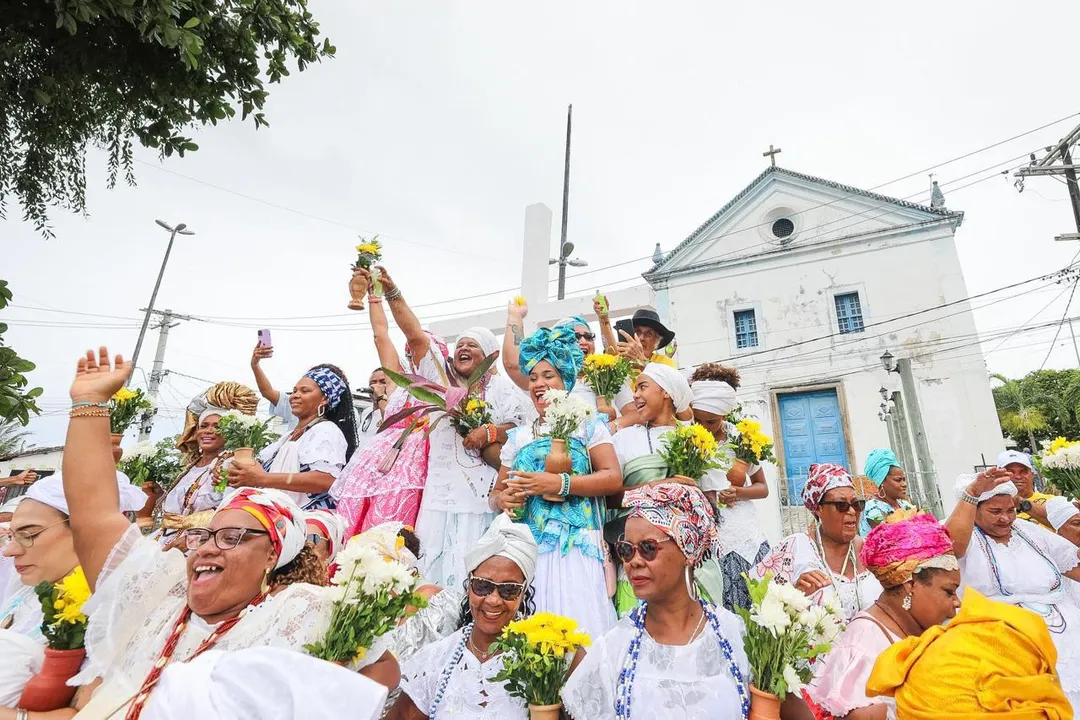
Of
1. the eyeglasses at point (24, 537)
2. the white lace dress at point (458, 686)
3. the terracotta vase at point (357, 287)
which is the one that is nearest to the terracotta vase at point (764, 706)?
the white lace dress at point (458, 686)

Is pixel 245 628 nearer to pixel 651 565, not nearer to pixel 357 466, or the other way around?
pixel 651 565

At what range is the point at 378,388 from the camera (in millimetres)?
6605

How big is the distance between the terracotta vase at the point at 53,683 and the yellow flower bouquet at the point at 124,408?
3.44 metres

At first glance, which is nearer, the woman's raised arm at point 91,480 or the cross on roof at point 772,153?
the woman's raised arm at point 91,480

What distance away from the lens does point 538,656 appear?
2445 millimetres

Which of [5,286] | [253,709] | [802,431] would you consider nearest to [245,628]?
[253,709]

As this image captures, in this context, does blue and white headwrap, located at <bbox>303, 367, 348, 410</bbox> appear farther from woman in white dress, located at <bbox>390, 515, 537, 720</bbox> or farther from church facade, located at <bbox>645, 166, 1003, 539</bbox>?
church facade, located at <bbox>645, 166, 1003, 539</bbox>

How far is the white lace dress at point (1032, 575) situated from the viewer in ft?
12.9

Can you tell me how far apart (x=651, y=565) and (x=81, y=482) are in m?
2.44

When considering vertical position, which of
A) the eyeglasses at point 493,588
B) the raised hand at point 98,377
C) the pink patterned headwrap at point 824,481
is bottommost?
the eyeglasses at point 493,588

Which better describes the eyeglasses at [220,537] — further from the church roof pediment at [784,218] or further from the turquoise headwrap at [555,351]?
the church roof pediment at [784,218]

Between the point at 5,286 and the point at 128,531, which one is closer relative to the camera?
A: the point at 128,531

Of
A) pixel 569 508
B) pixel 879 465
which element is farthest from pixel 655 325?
pixel 569 508

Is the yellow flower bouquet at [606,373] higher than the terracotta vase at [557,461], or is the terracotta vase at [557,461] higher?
the yellow flower bouquet at [606,373]
